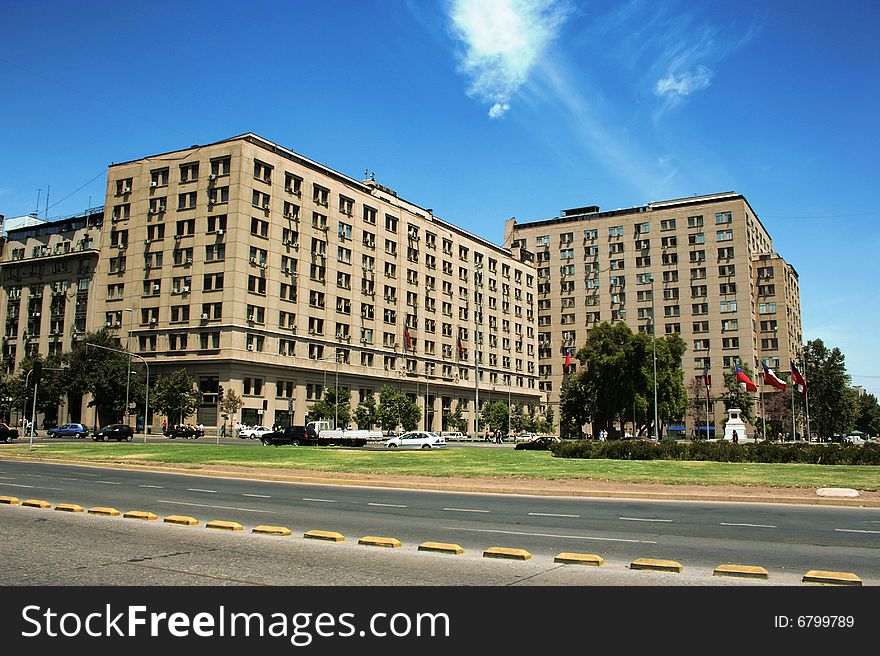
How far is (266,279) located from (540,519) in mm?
70061

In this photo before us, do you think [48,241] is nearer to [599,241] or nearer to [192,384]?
[192,384]

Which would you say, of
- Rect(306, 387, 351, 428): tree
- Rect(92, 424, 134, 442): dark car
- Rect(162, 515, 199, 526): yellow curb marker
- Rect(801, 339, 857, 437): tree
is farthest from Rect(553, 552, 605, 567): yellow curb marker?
Rect(801, 339, 857, 437): tree

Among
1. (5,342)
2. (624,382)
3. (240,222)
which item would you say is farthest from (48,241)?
(624,382)

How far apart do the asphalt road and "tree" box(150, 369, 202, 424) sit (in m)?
49.7

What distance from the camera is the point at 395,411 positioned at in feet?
285

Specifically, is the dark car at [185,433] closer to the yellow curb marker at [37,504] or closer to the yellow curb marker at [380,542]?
the yellow curb marker at [37,504]

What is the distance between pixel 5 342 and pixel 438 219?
216ft

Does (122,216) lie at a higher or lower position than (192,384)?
higher

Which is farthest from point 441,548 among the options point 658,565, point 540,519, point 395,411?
point 395,411

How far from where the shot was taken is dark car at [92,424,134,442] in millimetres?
62094

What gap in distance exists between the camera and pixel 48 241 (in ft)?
321

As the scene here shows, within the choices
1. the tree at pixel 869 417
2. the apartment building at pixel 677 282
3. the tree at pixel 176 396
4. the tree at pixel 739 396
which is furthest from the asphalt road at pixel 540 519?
the tree at pixel 869 417

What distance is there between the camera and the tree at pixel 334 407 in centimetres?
8012

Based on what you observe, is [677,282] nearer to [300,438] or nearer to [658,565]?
[300,438]
